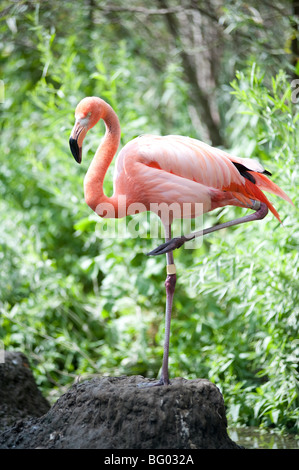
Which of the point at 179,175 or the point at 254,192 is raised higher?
the point at 179,175

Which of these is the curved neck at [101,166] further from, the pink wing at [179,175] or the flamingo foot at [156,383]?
the flamingo foot at [156,383]

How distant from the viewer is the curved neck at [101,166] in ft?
10.3

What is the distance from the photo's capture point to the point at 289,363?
4.17 metres

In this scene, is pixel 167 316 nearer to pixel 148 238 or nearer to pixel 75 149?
pixel 75 149

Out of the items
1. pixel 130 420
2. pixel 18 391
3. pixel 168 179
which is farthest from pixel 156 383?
pixel 18 391

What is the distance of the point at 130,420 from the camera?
113 inches

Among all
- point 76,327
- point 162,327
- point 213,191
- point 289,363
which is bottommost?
point 76,327

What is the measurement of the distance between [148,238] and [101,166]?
209 centimetres

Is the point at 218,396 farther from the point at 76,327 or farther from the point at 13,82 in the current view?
the point at 13,82

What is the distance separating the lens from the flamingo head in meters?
3.07

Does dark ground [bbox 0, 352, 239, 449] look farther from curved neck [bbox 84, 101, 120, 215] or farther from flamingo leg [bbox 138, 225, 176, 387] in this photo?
curved neck [bbox 84, 101, 120, 215]
